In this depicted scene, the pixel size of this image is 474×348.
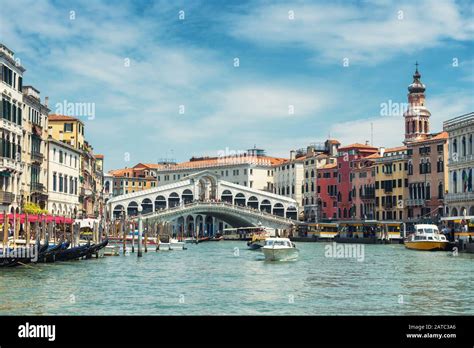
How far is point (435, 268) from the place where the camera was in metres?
25.7

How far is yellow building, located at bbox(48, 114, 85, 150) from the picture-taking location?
45.6 m

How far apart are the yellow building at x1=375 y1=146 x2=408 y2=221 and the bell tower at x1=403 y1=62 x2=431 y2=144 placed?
14.5ft

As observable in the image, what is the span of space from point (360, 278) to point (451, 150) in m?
29.6

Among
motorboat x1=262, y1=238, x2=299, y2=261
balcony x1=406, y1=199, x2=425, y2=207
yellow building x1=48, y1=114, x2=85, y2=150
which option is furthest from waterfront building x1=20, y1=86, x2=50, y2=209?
balcony x1=406, y1=199, x2=425, y2=207

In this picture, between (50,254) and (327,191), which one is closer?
(50,254)

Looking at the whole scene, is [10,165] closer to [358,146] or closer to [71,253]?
[71,253]

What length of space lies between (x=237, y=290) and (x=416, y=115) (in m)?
52.2

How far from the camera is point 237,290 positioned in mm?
18047

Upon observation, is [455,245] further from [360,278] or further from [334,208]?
[334,208]
